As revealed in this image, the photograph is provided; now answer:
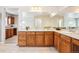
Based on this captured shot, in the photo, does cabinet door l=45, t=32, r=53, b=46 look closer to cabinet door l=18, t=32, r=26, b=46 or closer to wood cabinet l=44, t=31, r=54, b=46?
wood cabinet l=44, t=31, r=54, b=46

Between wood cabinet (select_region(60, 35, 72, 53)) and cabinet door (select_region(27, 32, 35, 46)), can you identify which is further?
cabinet door (select_region(27, 32, 35, 46))

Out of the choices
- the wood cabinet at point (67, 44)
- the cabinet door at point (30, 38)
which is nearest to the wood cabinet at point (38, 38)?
the cabinet door at point (30, 38)

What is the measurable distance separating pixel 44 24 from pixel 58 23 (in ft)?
2.90

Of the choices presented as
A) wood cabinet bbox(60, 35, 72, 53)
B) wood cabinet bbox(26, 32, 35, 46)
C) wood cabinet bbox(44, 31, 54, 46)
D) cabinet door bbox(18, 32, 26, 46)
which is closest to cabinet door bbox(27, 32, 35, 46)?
wood cabinet bbox(26, 32, 35, 46)

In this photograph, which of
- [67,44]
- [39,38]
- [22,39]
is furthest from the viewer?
[39,38]

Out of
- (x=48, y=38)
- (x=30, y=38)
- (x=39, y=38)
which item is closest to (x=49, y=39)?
(x=48, y=38)

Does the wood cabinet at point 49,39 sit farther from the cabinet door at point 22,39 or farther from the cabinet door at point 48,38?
the cabinet door at point 22,39

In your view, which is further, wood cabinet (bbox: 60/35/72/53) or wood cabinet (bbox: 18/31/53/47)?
wood cabinet (bbox: 18/31/53/47)

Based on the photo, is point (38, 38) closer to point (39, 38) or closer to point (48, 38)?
point (39, 38)

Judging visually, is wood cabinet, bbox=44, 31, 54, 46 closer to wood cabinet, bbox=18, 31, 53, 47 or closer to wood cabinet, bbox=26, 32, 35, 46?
wood cabinet, bbox=18, 31, 53, 47

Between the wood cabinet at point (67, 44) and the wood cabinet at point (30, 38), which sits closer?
the wood cabinet at point (67, 44)

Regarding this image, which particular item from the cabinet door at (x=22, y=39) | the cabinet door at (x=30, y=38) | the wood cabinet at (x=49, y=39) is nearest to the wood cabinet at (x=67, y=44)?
the wood cabinet at (x=49, y=39)

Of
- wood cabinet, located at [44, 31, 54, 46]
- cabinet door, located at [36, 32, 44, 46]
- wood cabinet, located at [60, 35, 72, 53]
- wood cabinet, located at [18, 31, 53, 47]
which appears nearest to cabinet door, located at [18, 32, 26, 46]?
wood cabinet, located at [18, 31, 53, 47]
